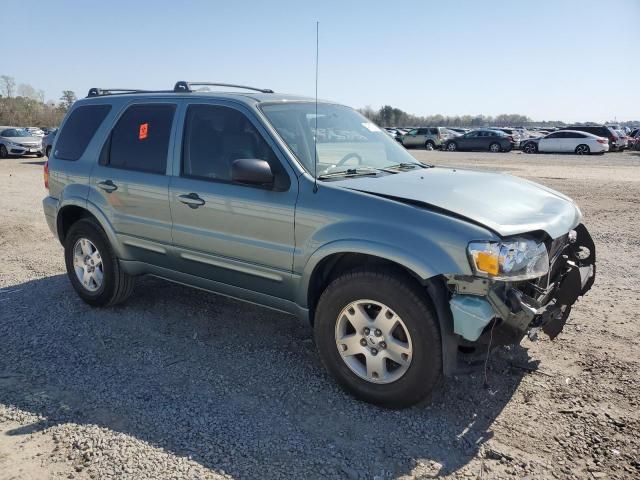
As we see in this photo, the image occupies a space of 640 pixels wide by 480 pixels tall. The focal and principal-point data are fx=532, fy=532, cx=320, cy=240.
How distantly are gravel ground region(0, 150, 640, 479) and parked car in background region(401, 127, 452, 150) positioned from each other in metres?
33.0

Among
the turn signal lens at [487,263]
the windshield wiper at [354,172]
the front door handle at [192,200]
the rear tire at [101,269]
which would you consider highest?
the windshield wiper at [354,172]

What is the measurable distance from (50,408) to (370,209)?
2.41m

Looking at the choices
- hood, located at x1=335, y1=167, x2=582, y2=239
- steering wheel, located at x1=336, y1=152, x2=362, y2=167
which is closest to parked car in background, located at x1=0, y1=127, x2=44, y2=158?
steering wheel, located at x1=336, y1=152, x2=362, y2=167

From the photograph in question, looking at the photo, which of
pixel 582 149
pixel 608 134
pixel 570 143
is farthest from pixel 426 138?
pixel 608 134

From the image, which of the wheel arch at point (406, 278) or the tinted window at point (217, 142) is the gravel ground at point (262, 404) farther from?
the tinted window at point (217, 142)

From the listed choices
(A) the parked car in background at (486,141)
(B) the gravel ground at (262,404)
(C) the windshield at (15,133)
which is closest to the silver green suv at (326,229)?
(B) the gravel ground at (262,404)

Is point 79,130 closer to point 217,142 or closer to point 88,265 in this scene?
point 88,265

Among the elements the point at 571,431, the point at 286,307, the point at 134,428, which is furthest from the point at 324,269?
the point at 571,431

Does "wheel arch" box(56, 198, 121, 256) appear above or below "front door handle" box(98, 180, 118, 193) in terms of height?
below

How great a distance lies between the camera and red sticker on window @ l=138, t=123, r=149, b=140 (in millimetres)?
4621

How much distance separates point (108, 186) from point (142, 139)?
0.55 meters

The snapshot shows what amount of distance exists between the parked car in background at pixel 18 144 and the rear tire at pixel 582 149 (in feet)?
94.9

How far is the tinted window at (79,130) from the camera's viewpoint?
200 inches

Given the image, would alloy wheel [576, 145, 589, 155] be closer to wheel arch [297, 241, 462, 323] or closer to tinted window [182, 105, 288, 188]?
tinted window [182, 105, 288, 188]
